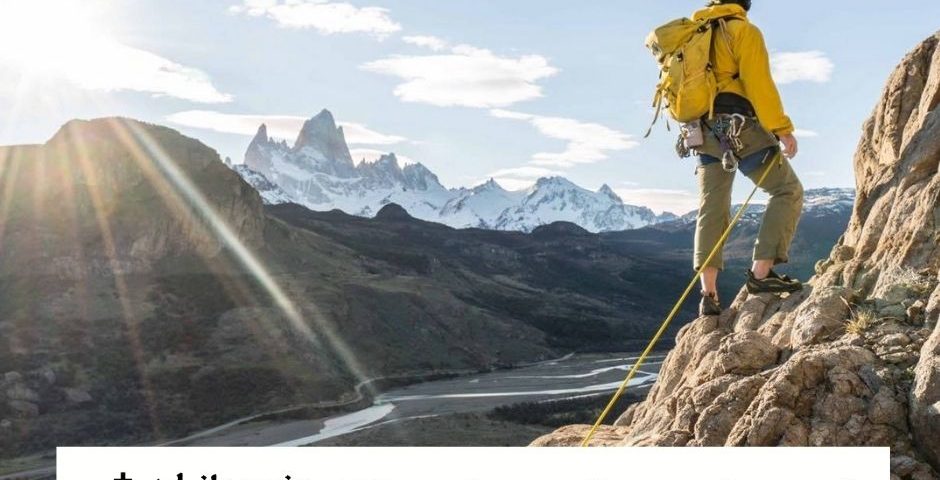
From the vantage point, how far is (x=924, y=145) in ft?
32.1

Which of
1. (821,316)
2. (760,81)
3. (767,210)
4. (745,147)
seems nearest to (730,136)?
(745,147)

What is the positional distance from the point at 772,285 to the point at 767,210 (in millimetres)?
1128

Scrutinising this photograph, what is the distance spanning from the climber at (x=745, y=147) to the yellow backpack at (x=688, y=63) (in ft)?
0.29

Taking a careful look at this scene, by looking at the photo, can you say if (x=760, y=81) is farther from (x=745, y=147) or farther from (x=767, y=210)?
(x=767, y=210)

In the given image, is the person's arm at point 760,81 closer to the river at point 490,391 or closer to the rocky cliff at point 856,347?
the rocky cliff at point 856,347

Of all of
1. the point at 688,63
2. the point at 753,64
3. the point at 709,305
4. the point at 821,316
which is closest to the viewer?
the point at 821,316

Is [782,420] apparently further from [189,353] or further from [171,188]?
[171,188]

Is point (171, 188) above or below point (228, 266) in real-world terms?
above

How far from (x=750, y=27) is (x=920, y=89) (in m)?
4.60

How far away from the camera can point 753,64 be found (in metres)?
8.48

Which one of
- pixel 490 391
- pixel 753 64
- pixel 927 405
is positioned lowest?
pixel 490 391

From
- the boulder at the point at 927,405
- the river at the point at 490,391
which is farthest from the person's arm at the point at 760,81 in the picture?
the river at the point at 490,391

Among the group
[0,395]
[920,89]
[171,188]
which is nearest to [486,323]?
[171,188]

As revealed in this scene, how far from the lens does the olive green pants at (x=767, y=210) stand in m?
9.20
